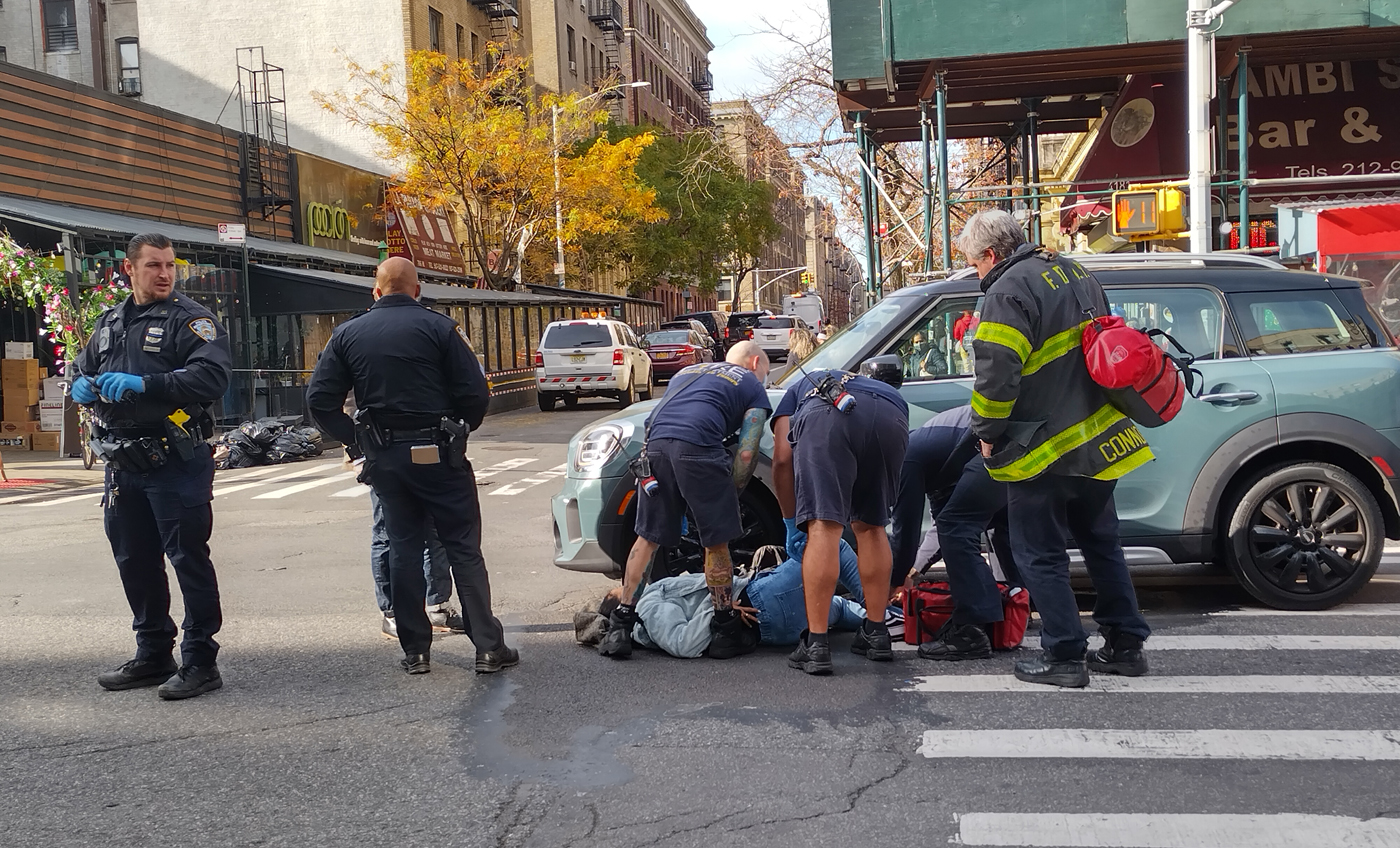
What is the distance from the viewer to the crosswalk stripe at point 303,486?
14.0 meters

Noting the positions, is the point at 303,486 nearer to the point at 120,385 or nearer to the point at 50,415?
the point at 50,415

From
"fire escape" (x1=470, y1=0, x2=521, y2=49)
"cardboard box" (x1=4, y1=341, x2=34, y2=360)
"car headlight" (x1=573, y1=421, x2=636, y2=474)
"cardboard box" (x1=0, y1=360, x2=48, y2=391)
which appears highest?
"fire escape" (x1=470, y1=0, x2=521, y2=49)

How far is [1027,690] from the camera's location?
543 centimetres

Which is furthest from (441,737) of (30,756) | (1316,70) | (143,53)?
(143,53)

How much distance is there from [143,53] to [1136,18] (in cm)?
3041

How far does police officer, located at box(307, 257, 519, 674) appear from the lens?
19.1 ft

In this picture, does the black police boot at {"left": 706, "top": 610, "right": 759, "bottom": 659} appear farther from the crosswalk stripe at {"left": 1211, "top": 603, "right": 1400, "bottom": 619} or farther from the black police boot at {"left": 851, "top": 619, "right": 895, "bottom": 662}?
the crosswalk stripe at {"left": 1211, "top": 603, "right": 1400, "bottom": 619}

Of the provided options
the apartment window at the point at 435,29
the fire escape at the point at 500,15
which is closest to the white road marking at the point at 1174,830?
the apartment window at the point at 435,29

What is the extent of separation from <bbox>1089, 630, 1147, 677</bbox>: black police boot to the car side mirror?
1.48m

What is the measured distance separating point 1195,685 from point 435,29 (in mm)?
37287

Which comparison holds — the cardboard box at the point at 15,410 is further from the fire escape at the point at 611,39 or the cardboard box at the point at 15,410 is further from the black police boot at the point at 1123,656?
the fire escape at the point at 611,39

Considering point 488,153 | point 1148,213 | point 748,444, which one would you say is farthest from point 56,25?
point 748,444

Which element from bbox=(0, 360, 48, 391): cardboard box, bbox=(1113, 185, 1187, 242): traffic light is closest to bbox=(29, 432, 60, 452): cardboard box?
bbox=(0, 360, 48, 391): cardboard box

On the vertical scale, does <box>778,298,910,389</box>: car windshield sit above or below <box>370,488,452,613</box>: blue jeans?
above
